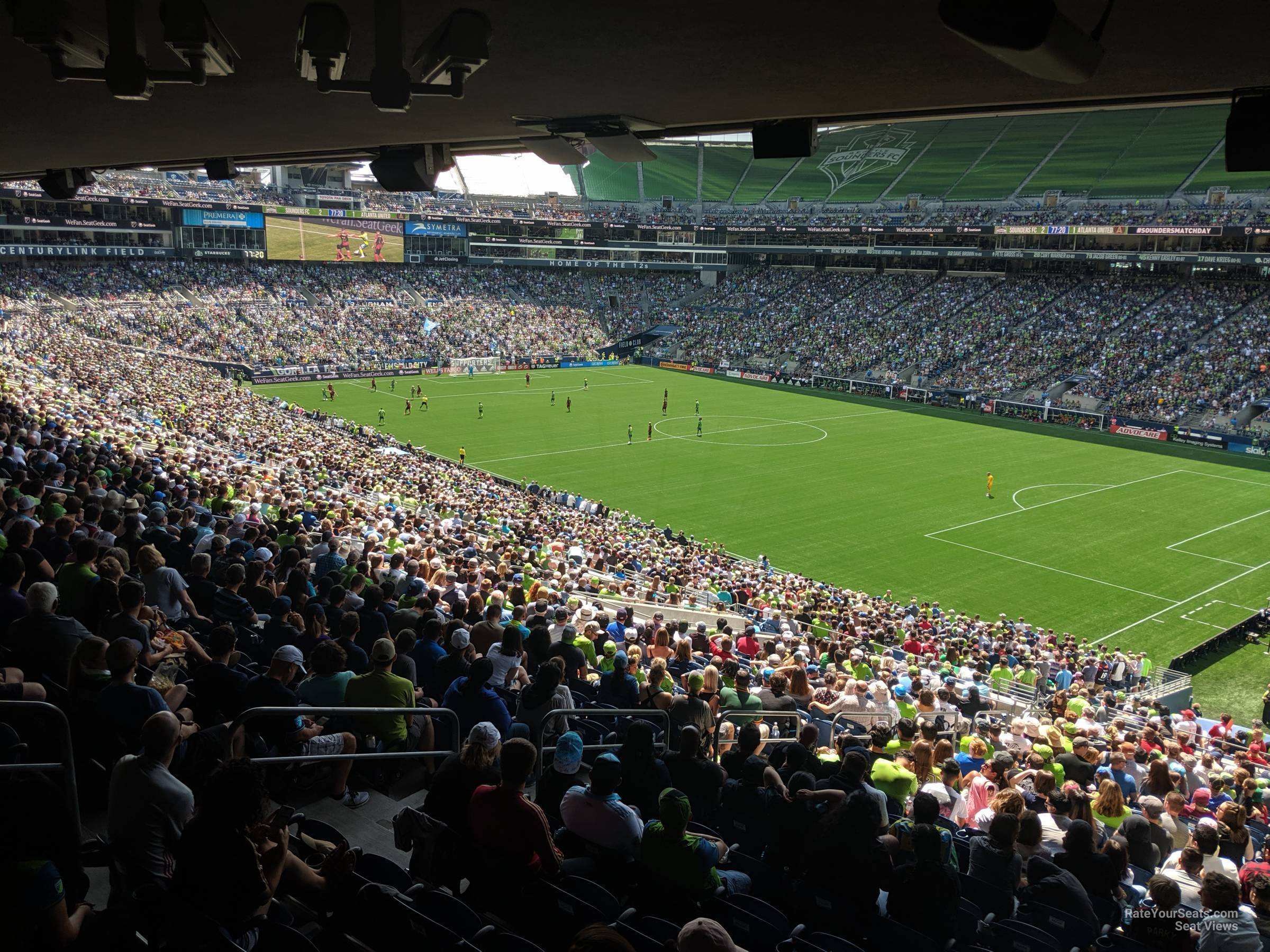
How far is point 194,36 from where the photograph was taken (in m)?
4.77

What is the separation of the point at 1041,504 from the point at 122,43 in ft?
113

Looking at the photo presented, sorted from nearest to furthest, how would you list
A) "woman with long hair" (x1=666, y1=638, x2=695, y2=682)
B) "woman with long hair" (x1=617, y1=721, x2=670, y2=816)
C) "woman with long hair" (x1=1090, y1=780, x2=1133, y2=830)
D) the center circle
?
"woman with long hair" (x1=617, y1=721, x2=670, y2=816)
"woman with long hair" (x1=1090, y1=780, x2=1133, y2=830)
"woman with long hair" (x1=666, y1=638, x2=695, y2=682)
the center circle

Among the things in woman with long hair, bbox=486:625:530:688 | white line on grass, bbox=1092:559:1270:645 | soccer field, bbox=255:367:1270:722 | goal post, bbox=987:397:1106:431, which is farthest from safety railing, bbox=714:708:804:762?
goal post, bbox=987:397:1106:431

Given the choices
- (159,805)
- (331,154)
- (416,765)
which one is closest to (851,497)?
(331,154)

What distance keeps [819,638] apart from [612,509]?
14217mm

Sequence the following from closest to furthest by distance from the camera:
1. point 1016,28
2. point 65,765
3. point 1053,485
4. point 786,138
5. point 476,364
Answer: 1. point 1016,28
2. point 65,765
3. point 786,138
4. point 1053,485
5. point 476,364

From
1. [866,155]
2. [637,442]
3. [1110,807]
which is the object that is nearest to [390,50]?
[1110,807]

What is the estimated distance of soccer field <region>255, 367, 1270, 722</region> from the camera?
25.3m

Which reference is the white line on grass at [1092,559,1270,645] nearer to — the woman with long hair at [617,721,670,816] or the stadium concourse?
the stadium concourse

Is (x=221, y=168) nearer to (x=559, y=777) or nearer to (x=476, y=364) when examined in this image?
(x=559, y=777)

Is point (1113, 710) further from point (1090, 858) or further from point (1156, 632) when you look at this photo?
point (1090, 858)

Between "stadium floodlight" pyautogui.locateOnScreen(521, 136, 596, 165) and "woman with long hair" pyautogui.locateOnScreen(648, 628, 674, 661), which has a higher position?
"stadium floodlight" pyautogui.locateOnScreen(521, 136, 596, 165)

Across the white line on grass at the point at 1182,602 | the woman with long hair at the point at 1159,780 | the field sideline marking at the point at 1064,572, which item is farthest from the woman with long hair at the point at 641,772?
the field sideline marking at the point at 1064,572

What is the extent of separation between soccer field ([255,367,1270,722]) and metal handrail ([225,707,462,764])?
19124mm
